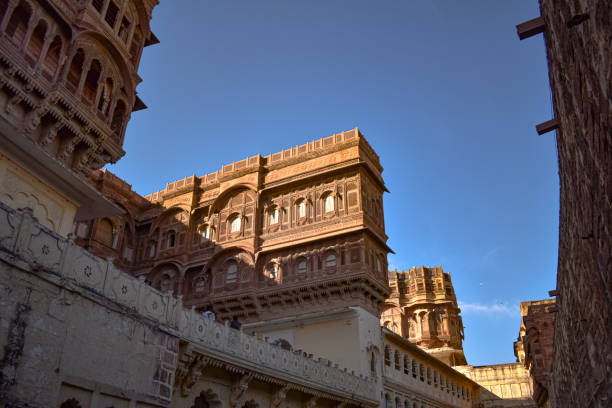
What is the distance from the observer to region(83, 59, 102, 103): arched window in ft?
63.5

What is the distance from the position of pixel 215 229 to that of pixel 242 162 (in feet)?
14.3

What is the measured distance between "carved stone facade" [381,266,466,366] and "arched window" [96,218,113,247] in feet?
91.7

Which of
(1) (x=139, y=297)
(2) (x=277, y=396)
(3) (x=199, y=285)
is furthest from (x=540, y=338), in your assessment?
(1) (x=139, y=297)

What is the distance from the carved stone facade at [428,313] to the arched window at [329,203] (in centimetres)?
2403

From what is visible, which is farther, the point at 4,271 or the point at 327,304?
the point at 327,304

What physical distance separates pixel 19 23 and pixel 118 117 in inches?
199

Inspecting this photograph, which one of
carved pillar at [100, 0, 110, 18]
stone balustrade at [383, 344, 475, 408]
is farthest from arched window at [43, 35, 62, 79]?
stone balustrade at [383, 344, 475, 408]

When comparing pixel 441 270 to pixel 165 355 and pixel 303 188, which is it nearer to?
pixel 303 188

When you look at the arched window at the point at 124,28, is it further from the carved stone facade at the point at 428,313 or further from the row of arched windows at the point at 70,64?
the carved stone facade at the point at 428,313

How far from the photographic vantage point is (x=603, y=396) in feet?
29.8

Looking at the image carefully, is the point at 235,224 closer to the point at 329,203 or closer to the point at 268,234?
the point at 268,234

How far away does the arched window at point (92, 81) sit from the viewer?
63.5 feet

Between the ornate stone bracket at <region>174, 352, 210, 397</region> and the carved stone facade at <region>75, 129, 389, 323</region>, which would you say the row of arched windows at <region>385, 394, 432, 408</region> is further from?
the ornate stone bracket at <region>174, 352, 210, 397</region>

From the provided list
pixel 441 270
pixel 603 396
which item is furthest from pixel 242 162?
pixel 441 270
